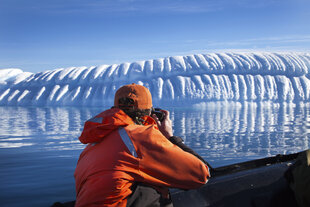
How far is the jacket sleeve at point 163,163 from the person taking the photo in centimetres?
131

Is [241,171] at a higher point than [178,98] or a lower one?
higher

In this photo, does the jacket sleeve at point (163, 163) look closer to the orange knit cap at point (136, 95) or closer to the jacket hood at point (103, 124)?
the jacket hood at point (103, 124)

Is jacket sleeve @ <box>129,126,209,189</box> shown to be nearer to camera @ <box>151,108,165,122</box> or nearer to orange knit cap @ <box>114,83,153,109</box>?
orange knit cap @ <box>114,83,153,109</box>

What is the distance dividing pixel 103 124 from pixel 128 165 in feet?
0.73

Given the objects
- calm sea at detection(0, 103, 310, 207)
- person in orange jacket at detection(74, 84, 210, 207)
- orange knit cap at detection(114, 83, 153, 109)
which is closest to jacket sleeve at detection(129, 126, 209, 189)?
person in orange jacket at detection(74, 84, 210, 207)

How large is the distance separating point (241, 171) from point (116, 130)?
1208 mm

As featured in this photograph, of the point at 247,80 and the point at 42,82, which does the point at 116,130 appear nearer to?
the point at 247,80

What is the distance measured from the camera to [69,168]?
443 centimetres

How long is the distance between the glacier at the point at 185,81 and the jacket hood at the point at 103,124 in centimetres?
2187

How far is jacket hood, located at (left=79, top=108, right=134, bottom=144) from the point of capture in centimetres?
134

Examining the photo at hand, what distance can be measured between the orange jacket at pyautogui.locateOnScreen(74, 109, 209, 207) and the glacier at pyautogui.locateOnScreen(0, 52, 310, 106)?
2184 cm

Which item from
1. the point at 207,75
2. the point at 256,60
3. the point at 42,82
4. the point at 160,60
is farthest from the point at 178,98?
the point at 42,82

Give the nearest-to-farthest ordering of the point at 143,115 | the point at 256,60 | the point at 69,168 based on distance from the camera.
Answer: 1. the point at 143,115
2. the point at 69,168
3. the point at 256,60

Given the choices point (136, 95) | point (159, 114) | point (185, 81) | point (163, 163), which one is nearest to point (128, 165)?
point (163, 163)
